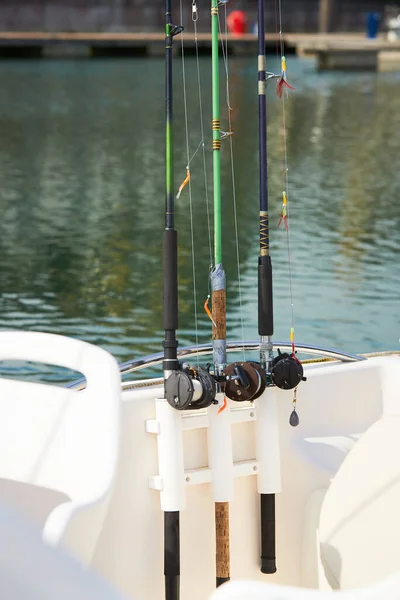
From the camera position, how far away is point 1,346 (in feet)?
8.68

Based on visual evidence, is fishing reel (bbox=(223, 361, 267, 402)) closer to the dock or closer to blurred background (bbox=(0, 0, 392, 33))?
the dock

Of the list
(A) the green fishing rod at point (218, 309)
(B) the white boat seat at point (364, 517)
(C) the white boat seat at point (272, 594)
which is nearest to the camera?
(C) the white boat seat at point (272, 594)

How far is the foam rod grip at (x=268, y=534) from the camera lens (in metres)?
2.91

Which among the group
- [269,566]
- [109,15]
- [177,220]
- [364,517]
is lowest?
[177,220]

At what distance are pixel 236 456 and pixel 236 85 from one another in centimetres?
2372

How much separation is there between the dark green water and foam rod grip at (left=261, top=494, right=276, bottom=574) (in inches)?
201

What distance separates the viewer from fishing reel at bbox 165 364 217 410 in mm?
A: 2633

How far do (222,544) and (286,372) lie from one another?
433 millimetres

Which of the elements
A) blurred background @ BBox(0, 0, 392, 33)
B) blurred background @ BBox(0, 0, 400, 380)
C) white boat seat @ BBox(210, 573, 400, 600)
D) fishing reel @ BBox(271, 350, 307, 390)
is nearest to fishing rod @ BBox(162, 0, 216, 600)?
fishing reel @ BBox(271, 350, 307, 390)

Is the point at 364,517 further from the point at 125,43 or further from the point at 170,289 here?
the point at 125,43

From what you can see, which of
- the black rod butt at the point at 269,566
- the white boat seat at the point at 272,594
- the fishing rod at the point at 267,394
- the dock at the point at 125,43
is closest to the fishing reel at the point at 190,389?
the fishing rod at the point at 267,394

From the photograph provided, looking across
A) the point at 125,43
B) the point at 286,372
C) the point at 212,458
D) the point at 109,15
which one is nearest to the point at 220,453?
the point at 212,458

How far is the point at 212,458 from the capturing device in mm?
2824

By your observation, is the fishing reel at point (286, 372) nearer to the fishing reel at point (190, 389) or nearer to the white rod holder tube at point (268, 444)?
the white rod holder tube at point (268, 444)
